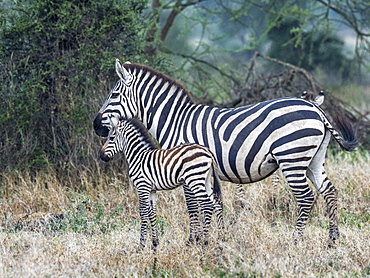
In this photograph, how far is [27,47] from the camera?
357 inches

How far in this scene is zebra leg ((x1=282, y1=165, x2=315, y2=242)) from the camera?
5865 mm

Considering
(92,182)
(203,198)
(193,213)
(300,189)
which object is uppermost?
(300,189)

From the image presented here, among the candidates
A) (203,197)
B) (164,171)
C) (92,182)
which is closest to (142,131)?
(164,171)

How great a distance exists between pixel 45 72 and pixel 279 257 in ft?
17.5

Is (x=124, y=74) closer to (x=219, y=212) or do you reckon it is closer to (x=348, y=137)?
(x=219, y=212)

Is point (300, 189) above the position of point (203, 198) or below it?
above

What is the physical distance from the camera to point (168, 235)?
6.09 m

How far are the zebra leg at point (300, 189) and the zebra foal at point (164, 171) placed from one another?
0.80 m

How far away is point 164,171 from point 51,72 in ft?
13.4

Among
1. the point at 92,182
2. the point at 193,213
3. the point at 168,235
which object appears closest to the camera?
the point at 193,213

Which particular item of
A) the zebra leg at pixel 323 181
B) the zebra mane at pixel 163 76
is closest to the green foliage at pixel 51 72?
the zebra mane at pixel 163 76

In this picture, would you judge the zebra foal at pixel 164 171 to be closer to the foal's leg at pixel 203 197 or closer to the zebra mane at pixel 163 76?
the foal's leg at pixel 203 197

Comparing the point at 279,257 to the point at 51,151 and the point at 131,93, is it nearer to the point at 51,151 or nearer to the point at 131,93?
the point at 131,93

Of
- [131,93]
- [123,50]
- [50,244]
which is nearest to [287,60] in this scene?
[123,50]
